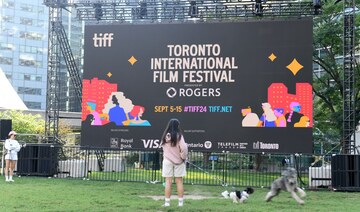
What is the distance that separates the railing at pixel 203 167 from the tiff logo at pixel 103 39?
3943 millimetres

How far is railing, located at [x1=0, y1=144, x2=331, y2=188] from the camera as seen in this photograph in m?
15.4

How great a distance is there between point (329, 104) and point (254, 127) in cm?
840

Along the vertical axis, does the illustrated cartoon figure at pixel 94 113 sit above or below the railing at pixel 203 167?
above

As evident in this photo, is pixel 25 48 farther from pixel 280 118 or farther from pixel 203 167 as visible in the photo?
pixel 280 118

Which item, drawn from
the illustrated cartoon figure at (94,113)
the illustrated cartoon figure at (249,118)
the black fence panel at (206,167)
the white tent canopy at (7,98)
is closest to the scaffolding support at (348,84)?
the black fence panel at (206,167)

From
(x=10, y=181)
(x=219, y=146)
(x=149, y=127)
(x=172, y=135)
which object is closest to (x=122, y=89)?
(x=149, y=127)

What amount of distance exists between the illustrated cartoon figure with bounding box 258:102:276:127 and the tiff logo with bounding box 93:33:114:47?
19.9ft

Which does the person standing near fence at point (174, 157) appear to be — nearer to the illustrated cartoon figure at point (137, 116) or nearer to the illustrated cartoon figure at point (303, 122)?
the illustrated cartoon figure at point (303, 122)

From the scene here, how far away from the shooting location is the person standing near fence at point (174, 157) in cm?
919

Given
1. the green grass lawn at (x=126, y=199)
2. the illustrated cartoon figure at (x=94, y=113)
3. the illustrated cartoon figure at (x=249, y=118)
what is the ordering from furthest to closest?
the illustrated cartoon figure at (x=94, y=113)
the illustrated cartoon figure at (x=249, y=118)
the green grass lawn at (x=126, y=199)

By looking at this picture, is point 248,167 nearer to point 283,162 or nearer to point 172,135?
point 283,162

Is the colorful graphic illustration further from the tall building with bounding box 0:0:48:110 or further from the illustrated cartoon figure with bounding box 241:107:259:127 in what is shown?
the tall building with bounding box 0:0:48:110

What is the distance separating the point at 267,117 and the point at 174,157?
7927mm

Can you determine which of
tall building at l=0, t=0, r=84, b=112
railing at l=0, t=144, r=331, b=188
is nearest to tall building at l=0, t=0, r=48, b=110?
tall building at l=0, t=0, r=84, b=112
